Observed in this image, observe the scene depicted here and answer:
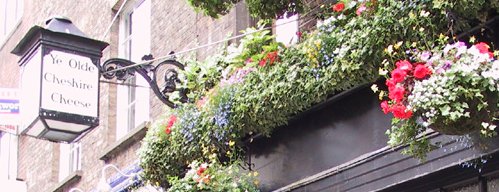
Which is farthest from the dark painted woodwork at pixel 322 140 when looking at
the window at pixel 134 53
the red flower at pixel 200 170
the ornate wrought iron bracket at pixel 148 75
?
the window at pixel 134 53

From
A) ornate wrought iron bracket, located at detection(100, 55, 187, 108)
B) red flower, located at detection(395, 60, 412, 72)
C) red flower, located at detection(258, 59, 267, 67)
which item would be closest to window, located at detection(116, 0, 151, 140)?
ornate wrought iron bracket, located at detection(100, 55, 187, 108)

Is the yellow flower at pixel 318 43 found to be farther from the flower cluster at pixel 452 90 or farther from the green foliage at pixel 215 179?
the green foliage at pixel 215 179

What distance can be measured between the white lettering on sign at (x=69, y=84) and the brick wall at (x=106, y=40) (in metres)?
1.75

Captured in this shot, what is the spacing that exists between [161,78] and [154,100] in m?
0.31

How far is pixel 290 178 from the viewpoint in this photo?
9391mm

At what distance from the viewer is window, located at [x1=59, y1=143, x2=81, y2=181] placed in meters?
15.7

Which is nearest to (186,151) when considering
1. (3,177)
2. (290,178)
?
(290,178)

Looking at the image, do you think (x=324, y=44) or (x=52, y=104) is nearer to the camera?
(x=324, y=44)

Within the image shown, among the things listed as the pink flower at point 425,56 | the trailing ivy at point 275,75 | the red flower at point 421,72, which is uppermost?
the trailing ivy at point 275,75

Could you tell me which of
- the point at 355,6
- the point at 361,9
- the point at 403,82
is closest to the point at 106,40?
the point at 355,6

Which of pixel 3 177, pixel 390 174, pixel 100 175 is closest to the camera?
pixel 390 174

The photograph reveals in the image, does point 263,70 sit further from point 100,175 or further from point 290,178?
point 100,175

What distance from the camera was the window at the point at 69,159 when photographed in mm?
15734

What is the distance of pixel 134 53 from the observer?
47.3ft
